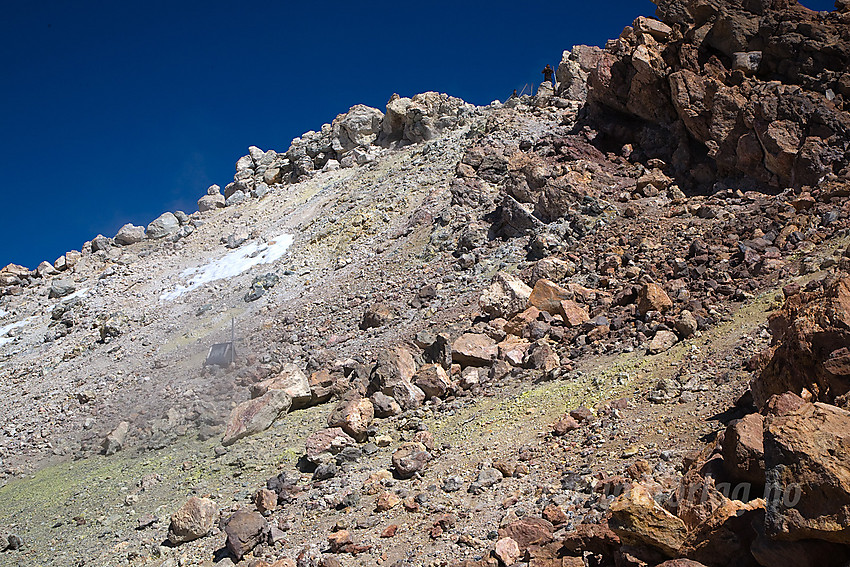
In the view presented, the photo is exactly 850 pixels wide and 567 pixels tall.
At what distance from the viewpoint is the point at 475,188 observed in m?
21.5

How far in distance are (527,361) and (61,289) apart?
85.4ft

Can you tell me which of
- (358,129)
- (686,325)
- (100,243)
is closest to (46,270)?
(100,243)

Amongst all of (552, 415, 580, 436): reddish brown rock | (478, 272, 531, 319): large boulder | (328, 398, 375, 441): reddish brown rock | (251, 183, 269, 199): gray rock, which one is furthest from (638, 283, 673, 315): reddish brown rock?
(251, 183, 269, 199): gray rock

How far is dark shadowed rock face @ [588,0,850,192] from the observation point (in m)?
14.5

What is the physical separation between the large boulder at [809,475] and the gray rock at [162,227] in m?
34.8

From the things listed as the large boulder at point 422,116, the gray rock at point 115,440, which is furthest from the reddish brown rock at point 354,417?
the large boulder at point 422,116

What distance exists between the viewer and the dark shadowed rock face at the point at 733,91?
14547 millimetres

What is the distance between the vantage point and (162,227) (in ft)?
115

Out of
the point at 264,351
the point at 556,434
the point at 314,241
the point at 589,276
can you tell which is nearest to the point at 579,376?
the point at 556,434

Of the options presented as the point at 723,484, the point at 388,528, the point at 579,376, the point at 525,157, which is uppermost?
the point at 525,157

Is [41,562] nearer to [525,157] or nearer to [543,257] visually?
[543,257]

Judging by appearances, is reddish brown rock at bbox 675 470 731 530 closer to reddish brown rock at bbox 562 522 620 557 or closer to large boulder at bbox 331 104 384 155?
reddish brown rock at bbox 562 522 620 557

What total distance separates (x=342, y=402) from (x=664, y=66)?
13611 mm

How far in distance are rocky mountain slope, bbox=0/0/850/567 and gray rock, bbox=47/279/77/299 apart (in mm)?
2756
